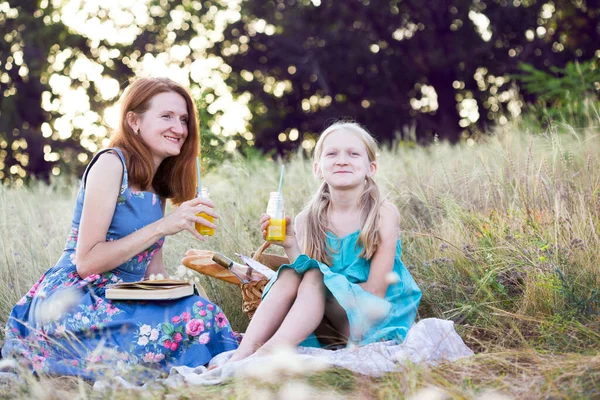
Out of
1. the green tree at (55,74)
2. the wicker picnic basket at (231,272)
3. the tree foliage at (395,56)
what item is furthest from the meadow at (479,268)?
the tree foliage at (395,56)

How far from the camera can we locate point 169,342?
3.16 m

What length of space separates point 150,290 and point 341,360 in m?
0.90

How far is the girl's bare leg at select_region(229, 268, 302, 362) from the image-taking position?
307 centimetres

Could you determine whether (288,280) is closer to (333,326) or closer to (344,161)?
(333,326)

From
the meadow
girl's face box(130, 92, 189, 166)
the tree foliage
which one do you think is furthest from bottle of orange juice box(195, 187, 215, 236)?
the tree foliage

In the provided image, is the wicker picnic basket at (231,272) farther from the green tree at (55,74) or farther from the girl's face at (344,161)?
the green tree at (55,74)

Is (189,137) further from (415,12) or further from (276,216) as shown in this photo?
(415,12)

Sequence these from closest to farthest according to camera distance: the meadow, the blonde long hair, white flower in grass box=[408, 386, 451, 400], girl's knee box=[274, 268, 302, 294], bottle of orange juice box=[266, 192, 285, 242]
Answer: white flower in grass box=[408, 386, 451, 400] → the meadow → girl's knee box=[274, 268, 302, 294] → bottle of orange juice box=[266, 192, 285, 242] → the blonde long hair

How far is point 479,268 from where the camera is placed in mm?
3617

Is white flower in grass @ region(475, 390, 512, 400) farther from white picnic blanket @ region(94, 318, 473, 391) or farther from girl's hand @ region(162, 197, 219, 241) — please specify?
girl's hand @ region(162, 197, 219, 241)

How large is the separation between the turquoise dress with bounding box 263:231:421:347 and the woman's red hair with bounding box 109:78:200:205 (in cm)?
75

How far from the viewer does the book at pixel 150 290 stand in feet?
10.2

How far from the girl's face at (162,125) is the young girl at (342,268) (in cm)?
64

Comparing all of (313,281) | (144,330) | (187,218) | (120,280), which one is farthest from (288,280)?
(120,280)
